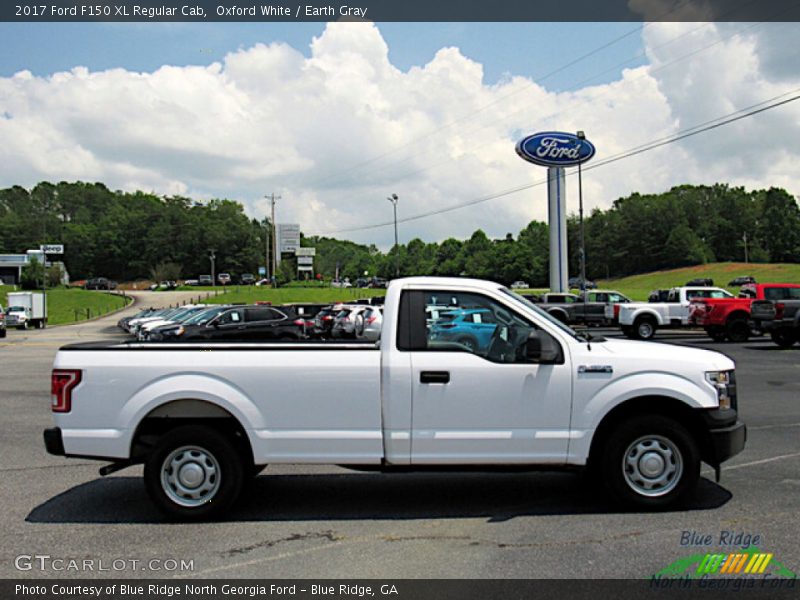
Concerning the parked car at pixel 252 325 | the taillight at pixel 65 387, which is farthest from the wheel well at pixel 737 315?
the taillight at pixel 65 387

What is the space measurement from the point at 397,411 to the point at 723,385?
266 cm

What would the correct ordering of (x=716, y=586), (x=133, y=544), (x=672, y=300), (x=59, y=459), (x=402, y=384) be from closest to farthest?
(x=716, y=586) → (x=133, y=544) → (x=402, y=384) → (x=59, y=459) → (x=672, y=300)

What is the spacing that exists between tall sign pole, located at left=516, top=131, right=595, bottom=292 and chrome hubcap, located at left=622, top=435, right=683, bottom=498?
4377cm

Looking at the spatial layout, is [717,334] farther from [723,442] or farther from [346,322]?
[723,442]

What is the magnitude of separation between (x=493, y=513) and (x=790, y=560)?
2182 mm

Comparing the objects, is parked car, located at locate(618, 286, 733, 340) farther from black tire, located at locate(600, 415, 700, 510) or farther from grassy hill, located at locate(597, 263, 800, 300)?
grassy hill, located at locate(597, 263, 800, 300)

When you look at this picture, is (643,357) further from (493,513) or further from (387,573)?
(387,573)

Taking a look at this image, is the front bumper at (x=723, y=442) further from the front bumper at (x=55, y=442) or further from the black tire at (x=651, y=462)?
the front bumper at (x=55, y=442)

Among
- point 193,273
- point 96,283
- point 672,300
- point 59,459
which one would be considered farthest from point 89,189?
point 59,459

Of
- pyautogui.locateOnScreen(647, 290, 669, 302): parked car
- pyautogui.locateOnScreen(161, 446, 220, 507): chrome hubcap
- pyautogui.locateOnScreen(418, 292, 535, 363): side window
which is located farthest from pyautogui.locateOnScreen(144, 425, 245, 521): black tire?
pyautogui.locateOnScreen(647, 290, 669, 302): parked car

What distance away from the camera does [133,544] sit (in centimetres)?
544

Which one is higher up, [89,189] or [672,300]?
[89,189]

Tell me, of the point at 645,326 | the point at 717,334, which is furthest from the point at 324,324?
the point at 717,334

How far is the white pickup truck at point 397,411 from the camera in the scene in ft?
19.3
